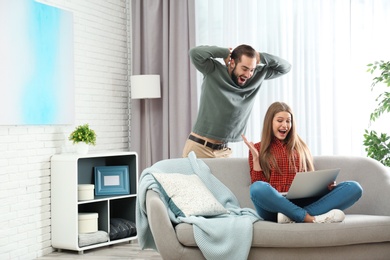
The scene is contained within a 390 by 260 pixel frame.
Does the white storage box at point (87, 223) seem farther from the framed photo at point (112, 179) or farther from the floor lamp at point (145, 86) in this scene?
the floor lamp at point (145, 86)

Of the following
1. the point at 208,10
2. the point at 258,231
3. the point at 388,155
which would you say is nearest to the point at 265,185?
the point at 258,231

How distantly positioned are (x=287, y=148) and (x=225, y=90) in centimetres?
63

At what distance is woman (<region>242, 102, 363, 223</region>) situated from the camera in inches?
146

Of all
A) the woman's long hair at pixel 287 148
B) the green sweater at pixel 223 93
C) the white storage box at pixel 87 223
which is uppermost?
the green sweater at pixel 223 93

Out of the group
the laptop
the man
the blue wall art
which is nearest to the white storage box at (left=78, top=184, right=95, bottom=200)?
the blue wall art

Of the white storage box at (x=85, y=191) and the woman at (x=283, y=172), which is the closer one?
the woman at (x=283, y=172)

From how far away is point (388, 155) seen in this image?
15.3 ft

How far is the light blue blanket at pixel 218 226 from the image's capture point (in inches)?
142

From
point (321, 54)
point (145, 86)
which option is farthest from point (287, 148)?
point (145, 86)

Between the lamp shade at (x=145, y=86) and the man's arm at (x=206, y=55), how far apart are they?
4.76 feet

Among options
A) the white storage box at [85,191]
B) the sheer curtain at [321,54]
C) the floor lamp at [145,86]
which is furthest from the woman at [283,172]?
the floor lamp at [145,86]

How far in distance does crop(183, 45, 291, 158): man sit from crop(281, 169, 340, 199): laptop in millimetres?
889

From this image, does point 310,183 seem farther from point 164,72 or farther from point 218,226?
point 164,72

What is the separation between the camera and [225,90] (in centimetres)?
444
